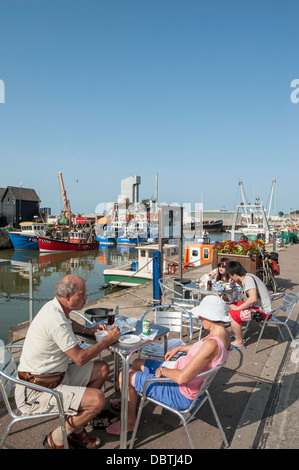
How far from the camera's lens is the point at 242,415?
10.2 feet

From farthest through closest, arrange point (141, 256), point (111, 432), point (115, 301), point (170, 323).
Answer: point (141, 256) < point (115, 301) < point (170, 323) < point (111, 432)

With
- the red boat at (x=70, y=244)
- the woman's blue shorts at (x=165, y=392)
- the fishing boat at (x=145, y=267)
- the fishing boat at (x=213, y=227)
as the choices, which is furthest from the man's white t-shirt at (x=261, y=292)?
the fishing boat at (x=213, y=227)

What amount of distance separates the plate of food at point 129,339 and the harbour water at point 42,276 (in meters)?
1.57

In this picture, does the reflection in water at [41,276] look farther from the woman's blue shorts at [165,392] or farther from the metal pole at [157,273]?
the woman's blue shorts at [165,392]

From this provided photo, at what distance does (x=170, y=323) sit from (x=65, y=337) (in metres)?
1.82

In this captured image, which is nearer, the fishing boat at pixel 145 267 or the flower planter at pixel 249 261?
the flower planter at pixel 249 261

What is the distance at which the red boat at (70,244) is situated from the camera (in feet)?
129

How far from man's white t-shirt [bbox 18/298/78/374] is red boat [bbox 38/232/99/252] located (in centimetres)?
3807

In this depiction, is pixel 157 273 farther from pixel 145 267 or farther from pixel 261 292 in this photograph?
pixel 145 267

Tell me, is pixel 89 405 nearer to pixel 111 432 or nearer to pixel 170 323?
pixel 111 432

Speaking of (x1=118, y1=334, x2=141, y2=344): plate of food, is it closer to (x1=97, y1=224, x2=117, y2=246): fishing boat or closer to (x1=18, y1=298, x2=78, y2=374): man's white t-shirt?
(x1=18, y1=298, x2=78, y2=374): man's white t-shirt

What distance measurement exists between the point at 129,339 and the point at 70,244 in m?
40.1
